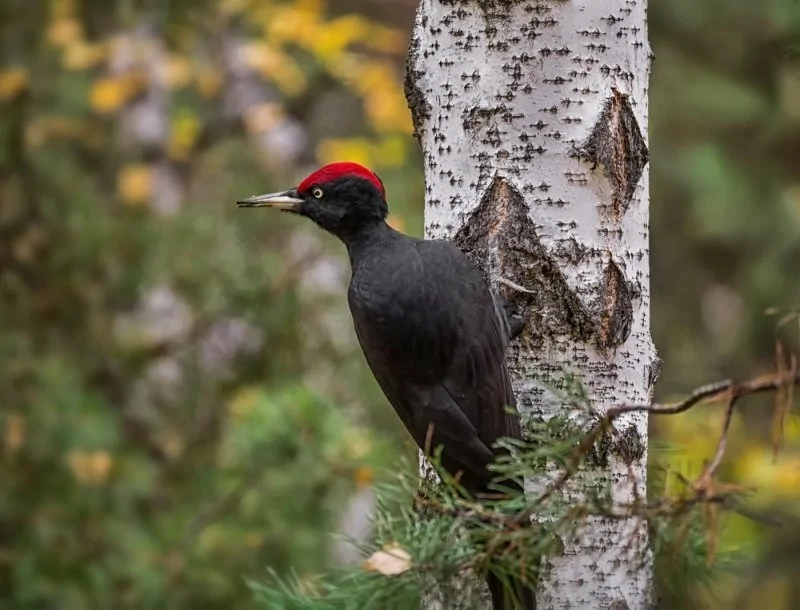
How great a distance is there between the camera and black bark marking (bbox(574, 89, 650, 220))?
2096 mm

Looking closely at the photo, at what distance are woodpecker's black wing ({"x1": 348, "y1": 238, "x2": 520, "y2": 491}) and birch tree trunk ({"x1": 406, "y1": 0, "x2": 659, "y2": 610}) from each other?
0.11m

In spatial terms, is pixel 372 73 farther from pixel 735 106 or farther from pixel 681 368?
pixel 681 368

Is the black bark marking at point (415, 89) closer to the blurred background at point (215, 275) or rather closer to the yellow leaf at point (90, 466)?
the blurred background at point (215, 275)

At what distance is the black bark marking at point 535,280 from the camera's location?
6.84ft

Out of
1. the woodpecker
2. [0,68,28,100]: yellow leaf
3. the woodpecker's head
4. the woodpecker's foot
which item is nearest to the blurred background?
[0,68,28,100]: yellow leaf

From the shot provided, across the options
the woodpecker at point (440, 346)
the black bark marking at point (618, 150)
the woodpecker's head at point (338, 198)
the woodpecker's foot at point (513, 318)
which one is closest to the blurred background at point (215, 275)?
the woodpecker's head at point (338, 198)

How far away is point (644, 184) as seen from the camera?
2.18m

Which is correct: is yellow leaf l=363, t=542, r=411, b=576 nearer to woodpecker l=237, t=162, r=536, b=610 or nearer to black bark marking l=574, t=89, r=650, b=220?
woodpecker l=237, t=162, r=536, b=610

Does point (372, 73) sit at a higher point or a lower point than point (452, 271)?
higher

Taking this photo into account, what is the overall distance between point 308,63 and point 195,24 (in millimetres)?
589

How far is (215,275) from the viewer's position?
471 cm

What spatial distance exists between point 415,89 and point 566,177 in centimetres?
38

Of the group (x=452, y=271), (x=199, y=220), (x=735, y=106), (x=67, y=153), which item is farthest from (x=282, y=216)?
(x=452, y=271)

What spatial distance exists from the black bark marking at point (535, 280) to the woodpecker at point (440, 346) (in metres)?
0.06
